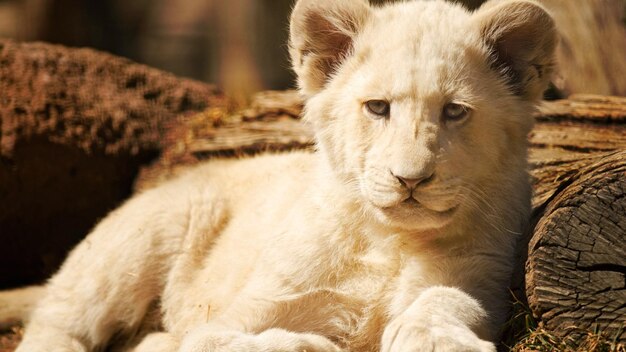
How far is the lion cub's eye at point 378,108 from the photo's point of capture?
153 inches

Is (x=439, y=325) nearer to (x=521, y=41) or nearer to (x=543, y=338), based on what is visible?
(x=543, y=338)

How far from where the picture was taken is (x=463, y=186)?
374 cm

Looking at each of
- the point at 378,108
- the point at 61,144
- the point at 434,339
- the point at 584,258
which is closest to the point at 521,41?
the point at 378,108

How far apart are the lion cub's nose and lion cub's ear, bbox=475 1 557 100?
84 centimetres

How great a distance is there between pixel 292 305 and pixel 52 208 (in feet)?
12.3

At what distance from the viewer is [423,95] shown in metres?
3.74

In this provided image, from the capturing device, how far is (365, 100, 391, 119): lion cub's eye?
388 centimetres

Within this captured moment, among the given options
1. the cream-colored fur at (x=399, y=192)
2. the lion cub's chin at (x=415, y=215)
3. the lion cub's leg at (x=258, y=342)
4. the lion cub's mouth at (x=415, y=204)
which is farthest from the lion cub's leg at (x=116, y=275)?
the lion cub's mouth at (x=415, y=204)

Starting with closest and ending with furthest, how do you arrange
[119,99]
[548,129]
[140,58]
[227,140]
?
[548,129]
[227,140]
[119,99]
[140,58]

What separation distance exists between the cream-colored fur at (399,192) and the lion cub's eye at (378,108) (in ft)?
0.09

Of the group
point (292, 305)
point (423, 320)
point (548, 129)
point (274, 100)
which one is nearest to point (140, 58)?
point (274, 100)

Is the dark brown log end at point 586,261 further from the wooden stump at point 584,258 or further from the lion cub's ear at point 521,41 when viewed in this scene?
the lion cub's ear at point 521,41

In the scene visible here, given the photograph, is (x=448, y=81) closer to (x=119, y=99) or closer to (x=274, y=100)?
(x=274, y=100)

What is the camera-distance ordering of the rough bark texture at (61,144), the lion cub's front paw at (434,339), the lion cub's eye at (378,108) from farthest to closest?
the rough bark texture at (61,144) < the lion cub's eye at (378,108) < the lion cub's front paw at (434,339)
